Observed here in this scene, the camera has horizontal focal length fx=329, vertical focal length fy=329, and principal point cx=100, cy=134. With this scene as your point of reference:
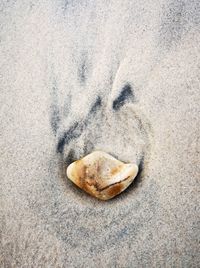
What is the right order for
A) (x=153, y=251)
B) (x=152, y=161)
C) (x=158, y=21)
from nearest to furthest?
(x=153, y=251), (x=152, y=161), (x=158, y=21)

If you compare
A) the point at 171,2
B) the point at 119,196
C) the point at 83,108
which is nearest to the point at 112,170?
the point at 119,196

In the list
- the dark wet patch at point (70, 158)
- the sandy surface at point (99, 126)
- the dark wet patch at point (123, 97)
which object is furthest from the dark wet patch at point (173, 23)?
the dark wet patch at point (70, 158)

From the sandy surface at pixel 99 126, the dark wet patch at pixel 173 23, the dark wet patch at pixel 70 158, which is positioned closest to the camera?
the sandy surface at pixel 99 126

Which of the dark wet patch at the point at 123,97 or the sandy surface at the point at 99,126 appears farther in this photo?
the dark wet patch at the point at 123,97

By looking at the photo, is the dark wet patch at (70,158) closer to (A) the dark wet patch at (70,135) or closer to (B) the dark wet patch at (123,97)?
(A) the dark wet patch at (70,135)

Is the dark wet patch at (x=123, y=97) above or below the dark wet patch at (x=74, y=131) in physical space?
above

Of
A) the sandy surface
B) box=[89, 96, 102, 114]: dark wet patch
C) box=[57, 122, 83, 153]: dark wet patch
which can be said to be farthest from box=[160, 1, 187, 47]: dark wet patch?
box=[57, 122, 83, 153]: dark wet patch

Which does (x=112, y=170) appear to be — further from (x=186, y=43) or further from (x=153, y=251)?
(x=186, y=43)

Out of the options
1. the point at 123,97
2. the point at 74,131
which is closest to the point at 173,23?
the point at 123,97
